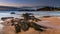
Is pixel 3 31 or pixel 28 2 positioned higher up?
pixel 28 2

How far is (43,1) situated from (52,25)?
1.06 feet

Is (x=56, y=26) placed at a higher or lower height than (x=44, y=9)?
lower

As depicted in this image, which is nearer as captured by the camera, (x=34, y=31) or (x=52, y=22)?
(x=34, y=31)

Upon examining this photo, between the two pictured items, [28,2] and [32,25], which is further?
[28,2]

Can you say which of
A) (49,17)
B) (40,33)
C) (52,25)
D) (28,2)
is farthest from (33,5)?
(40,33)

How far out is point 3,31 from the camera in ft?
3.02

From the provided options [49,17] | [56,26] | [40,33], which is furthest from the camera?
[49,17]

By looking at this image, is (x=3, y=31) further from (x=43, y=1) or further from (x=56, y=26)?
(x=43, y=1)

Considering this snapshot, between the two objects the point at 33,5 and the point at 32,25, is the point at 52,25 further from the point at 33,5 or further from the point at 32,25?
the point at 33,5

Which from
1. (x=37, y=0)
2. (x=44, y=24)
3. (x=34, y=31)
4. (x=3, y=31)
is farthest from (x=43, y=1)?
(x=3, y=31)

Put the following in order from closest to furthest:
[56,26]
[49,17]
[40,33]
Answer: [40,33] → [56,26] → [49,17]

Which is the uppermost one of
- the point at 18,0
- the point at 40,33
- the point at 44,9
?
the point at 18,0

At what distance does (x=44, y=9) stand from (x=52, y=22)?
0.21 m

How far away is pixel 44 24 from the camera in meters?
1.05
